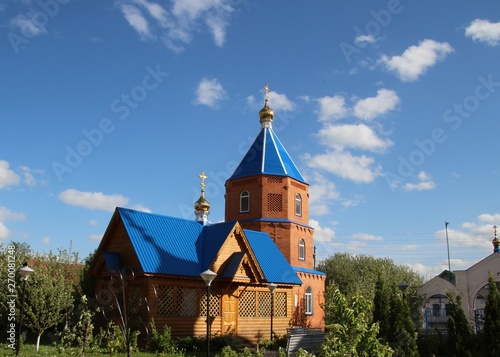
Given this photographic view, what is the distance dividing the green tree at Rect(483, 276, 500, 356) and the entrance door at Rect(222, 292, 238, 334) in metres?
9.87

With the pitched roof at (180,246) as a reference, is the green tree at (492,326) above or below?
below

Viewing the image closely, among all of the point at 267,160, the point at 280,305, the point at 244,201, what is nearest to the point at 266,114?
the point at 267,160

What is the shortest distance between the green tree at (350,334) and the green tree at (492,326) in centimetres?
781

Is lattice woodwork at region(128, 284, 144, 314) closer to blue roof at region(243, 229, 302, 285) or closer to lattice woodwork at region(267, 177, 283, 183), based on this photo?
blue roof at region(243, 229, 302, 285)

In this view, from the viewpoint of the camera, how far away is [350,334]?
8.38 metres

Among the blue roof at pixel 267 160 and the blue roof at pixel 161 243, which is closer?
the blue roof at pixel 161 243

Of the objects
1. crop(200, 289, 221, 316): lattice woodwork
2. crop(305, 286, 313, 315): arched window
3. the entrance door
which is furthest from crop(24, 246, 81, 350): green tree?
crop(305, 286, 313, 315): arched window

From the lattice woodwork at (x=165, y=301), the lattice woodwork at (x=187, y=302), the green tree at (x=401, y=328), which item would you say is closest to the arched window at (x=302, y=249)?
the lattice woodwork at (x=187, y=302)

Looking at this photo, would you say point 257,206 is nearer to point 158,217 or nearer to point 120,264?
point 158,217

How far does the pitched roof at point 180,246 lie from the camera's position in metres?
18.5

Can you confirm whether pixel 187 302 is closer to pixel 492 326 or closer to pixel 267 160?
pixel 492 326

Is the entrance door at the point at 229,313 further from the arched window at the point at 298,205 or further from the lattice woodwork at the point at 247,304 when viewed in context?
the arched window at the point at 298,205

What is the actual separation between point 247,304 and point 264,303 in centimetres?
112

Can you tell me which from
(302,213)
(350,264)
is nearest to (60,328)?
(302,213)
